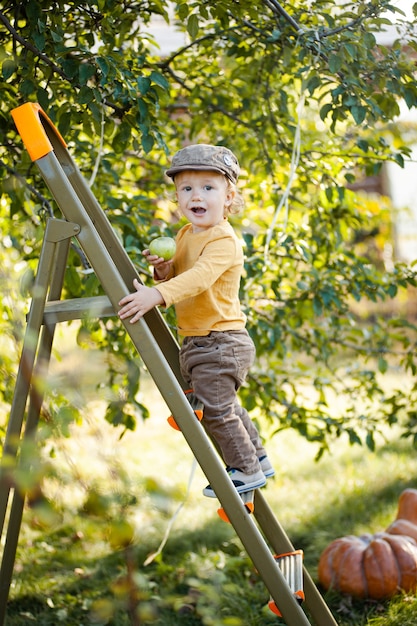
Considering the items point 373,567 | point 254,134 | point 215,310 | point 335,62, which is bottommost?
point 373,567

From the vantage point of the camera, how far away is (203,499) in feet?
14.5

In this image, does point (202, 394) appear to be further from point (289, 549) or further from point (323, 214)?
point (323, 214)

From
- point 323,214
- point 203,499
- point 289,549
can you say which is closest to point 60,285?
point 289,549

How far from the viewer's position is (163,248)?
2.12 m

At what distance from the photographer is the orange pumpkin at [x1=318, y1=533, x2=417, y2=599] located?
293cm

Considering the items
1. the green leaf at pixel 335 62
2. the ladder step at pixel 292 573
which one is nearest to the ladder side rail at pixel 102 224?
the ladder step at pixel 292 573

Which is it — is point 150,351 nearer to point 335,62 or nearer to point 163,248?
point 163,248

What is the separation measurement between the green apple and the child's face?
0.32 feet

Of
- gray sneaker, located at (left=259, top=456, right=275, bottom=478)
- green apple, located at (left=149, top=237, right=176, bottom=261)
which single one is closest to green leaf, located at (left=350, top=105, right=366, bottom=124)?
green apple, located at (left=149, top=237, right=176, bottom=261)

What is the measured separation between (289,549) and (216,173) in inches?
48.9

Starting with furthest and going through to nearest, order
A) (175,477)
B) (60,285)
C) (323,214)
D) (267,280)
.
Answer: (175,477), (323,214), (267,280), (60,285)

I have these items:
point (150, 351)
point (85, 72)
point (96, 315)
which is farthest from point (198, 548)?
point (85, 72)

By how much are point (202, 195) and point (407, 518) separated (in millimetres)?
1983

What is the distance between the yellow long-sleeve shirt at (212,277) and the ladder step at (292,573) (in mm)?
772
